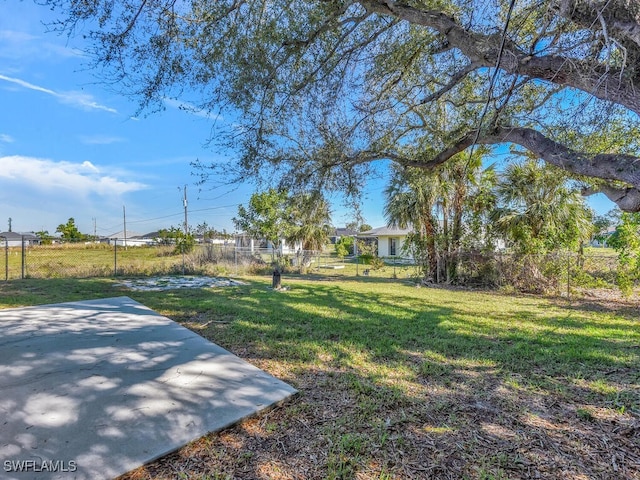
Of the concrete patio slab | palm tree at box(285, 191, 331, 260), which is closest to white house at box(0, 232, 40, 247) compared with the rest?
the concrete patio slab

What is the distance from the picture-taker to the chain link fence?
351 inches

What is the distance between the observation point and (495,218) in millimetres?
10781

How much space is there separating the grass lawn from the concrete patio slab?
19 cm

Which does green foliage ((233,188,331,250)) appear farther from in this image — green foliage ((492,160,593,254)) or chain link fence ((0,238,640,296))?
green foliage ((492,160,593,254))

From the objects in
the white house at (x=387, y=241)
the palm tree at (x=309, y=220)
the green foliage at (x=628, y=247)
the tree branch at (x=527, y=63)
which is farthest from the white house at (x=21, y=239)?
the white house at (x=387, y=241)

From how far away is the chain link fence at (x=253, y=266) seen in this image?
8906mm

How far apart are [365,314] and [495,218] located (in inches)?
289

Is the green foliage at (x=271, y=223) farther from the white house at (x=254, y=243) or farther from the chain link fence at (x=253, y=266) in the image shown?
the chain link fence at (x=253, y=266)

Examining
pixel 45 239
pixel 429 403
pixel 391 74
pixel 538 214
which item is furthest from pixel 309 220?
pixel 45 239

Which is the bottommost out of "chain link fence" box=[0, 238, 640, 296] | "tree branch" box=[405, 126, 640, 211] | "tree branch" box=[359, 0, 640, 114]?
"chain link fence" box=[0, 238, 640, 296]

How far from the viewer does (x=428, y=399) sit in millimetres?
2646

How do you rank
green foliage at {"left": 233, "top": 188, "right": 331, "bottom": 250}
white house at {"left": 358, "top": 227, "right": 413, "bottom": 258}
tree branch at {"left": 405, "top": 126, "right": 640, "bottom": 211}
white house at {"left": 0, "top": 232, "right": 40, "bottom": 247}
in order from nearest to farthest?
1. tree branch at {"left": 405, "top": 126, "right": 640, "bottom": 211}
2. white house at {"left": 0, "top": 232, "right": 40, "bottom": 247}
3. green foliage at {"left": 233, "top": 188, "right": 331, "bottom": 250}
4. white house at {"left": 358, "top": 227, "right": 413, "bottom": 258}

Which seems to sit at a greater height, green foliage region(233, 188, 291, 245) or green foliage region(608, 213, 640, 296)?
green foliage region(233, 188, 291, 245)

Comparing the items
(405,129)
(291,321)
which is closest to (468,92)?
(405,129)
